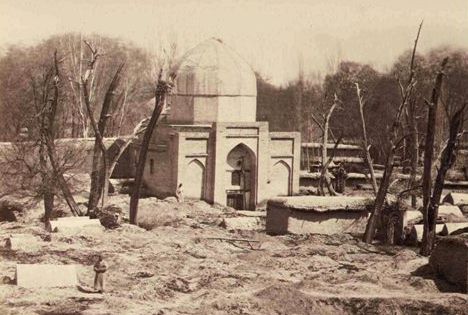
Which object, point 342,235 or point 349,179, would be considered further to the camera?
point 349,179

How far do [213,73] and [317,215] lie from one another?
1266cm

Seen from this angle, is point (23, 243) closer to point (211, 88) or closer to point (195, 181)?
point (195, 181)

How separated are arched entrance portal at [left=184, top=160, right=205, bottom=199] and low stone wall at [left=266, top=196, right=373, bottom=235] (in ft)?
26.9

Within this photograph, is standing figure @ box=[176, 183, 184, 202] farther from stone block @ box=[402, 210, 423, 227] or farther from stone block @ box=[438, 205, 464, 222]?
stone block @ box=[438, 205, 464, 222]

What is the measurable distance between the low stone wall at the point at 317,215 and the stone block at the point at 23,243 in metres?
7.91

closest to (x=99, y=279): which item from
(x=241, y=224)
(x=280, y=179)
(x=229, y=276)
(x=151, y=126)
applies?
(x=229, y=276)

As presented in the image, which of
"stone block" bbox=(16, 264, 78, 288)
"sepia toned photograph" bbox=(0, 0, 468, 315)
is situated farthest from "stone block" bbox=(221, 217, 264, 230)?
"stone block" bbox=(16, 264, 78, 288)

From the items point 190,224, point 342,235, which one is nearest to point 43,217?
point 190,224

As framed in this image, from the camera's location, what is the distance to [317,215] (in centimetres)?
2312

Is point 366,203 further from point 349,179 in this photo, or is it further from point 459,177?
point 459,177

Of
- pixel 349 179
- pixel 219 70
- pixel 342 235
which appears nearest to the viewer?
pixel 342 235

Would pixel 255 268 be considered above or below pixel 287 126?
below

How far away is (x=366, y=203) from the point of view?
932 inches

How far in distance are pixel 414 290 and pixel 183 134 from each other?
17.0 metres
